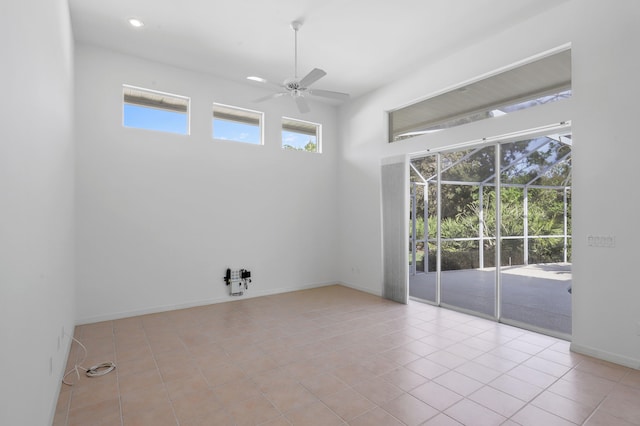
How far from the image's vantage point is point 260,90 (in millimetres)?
5770

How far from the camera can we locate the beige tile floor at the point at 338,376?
2385mm

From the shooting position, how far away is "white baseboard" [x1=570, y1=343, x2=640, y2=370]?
3.04 metres

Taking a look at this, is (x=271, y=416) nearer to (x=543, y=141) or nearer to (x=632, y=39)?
(x=543, y=141)

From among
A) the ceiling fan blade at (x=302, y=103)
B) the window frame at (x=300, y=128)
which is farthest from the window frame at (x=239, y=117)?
the ceiling fan blade at (x=302, y=103)

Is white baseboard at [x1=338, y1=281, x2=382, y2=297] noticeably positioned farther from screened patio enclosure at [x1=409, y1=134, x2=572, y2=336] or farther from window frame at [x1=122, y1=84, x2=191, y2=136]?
window frame at [x1=122, y1=84, x2=191, y2=136]

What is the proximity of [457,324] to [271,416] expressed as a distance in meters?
2.87

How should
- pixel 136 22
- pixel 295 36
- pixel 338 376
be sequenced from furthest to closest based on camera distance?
pixel 295 36, pixel 136 22, pixel 338 376

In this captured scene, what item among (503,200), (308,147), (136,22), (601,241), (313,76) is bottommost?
(601,241)

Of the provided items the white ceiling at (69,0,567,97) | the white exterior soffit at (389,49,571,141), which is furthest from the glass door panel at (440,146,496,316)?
the white ceiling at (69,0,567,97)

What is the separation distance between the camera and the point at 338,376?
9.67 feet

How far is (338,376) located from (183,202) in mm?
3425

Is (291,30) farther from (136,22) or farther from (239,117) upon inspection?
(239,117)

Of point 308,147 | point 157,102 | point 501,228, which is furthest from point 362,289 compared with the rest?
point 157,102

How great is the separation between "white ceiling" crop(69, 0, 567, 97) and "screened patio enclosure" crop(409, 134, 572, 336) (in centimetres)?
147
